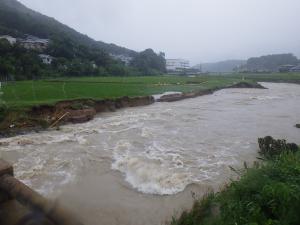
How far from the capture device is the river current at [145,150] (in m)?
9.76

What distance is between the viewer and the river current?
976 centimetres

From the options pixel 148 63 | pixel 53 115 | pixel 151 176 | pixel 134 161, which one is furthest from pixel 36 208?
pixel 148 63

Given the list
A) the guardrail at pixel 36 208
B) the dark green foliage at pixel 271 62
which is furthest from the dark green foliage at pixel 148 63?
the guardrail at pixel 36 208

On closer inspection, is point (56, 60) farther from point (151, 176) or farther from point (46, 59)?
point (151, 176)

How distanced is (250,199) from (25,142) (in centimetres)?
1156

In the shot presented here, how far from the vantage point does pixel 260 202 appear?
4.95 meters

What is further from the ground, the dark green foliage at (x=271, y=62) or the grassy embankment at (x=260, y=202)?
the dark green foliage at (x=271, y=62)

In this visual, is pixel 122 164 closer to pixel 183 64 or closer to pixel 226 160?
pixel 226 160

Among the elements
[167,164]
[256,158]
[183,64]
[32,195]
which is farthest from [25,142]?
[183,64]

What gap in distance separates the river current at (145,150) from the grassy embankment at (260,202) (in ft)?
9.12

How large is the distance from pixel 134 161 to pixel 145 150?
5.66 feet

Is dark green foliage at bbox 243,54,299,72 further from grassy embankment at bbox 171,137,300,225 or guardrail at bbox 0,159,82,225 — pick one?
guardrail at bbox 0,159,82,225

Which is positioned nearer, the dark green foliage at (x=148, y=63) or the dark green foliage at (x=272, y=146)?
the dark green foliage at (x=272, y=146)

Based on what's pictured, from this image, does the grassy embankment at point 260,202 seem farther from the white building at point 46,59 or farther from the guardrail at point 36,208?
the white building at point 46,59
